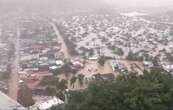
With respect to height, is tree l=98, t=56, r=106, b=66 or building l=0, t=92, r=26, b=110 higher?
tree l=98, t=56, r=106, b=66

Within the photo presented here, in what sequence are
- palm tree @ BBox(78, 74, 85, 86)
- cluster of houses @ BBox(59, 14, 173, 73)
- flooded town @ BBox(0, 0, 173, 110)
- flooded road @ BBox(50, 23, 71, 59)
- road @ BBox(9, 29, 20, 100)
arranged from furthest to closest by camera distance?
cluster of houses @ BBox(59, 14, 173, 73) → flooded road @ BBox(50, 23, 71, 59) → palm tree @ BBox(78, 74, 85, 86) → flooded town @ BBox(0, 0, 173, 110) → road @ BBox(9, 29, 20, 100)

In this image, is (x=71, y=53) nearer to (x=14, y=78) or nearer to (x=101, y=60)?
(x=101, y=60)

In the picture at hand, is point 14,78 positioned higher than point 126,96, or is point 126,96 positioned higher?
point 126,96

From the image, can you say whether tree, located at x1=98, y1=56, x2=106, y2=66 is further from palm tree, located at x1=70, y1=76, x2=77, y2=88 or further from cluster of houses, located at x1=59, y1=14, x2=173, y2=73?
palm tree, located at x1=70, y1=76, x2=77, y2=88

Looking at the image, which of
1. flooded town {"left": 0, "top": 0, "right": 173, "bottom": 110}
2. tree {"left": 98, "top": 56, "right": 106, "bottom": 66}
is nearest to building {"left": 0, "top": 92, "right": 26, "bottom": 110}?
flooded town {"left": 0, "top": 0, "right": 173, "bottom": 110}

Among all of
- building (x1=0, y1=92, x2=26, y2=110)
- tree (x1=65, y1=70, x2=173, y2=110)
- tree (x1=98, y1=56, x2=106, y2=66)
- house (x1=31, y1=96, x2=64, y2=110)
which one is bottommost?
house (x1=31, y1=96, x2=64, y2=110)

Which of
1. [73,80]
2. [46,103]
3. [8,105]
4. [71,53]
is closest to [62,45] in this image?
[71,53]

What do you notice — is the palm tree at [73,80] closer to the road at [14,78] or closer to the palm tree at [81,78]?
the palm tree at [81,78]

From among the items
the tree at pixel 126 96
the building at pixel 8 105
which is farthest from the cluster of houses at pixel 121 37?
the tree at pixel 126 96

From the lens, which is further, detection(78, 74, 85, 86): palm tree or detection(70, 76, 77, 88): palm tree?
detection(78, 74, 85, 86): palm tree
